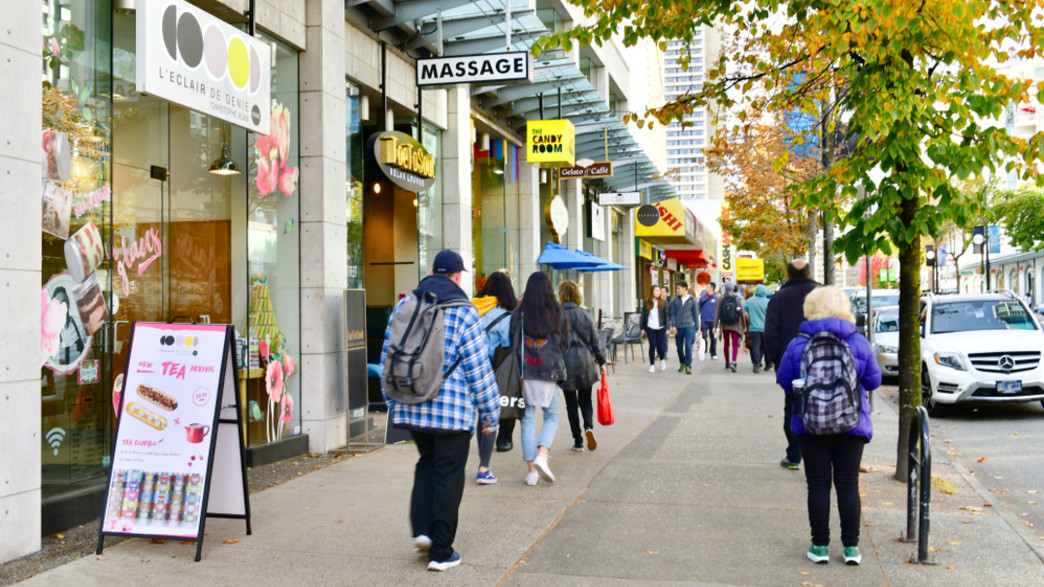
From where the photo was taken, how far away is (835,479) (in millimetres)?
5418

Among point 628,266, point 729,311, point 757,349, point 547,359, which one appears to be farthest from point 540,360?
point 628,266

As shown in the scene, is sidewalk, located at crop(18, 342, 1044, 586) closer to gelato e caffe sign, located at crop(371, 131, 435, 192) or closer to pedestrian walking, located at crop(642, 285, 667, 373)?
gelato e caffe sign, located at crop(371, 131, 435, 192)

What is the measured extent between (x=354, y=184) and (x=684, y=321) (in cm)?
891

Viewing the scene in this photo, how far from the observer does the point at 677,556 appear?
5578 millimetres

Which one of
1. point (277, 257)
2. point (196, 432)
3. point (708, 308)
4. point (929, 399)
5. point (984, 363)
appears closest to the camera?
point (196, 432)

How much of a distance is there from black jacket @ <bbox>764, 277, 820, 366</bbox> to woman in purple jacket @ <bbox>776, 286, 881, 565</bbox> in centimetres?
259

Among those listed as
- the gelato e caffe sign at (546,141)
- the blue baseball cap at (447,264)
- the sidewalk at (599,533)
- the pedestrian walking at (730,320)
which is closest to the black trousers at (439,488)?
the sidewalk at (599,533)

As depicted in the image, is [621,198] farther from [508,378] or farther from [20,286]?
[20,286]

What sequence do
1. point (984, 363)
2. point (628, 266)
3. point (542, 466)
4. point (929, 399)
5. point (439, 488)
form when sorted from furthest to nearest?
point (628, 266) → point (929, 399) → point (984, 363) → point (542, 466) → point (439, 488)

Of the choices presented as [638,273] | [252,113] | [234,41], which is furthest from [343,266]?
[638,273]

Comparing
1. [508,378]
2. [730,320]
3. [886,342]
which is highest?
[730,320]

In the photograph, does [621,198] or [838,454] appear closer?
[838,454]

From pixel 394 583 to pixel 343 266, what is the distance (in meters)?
5.31

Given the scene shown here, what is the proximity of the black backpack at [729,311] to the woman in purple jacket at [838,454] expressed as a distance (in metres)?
13.8
